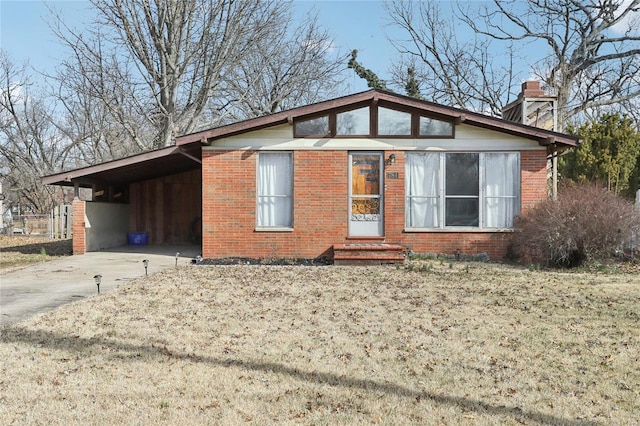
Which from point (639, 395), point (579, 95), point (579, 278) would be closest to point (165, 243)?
point (579, 278)

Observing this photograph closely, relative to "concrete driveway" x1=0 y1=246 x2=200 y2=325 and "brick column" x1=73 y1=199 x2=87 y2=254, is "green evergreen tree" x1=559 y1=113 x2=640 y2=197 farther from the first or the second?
"brick column" x1=73 y1=199 x2=87 y2=254

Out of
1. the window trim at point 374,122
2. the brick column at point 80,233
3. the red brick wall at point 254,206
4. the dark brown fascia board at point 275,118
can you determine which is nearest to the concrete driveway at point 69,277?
the brick column at point 80,233

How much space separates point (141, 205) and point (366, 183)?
385 inches

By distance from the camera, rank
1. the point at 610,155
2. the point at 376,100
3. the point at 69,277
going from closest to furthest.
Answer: the point at 69,277
the point at 376,100
the point at 610,155

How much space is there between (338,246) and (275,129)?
330cm

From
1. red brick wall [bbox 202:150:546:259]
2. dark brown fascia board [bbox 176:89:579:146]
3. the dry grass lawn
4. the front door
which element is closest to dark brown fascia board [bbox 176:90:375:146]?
dark brown fascia board [bbox 176:89:579:146]

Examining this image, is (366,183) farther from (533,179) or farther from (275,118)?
(533,179)

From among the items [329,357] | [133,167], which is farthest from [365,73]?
[329,357]

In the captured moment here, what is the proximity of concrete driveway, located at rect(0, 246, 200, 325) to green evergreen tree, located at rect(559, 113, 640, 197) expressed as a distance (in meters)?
12.7

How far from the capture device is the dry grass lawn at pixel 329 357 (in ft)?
13.7

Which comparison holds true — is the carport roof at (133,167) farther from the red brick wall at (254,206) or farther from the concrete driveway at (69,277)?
the concrete driveway at (69,277)

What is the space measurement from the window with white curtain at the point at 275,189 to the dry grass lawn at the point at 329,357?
171 inches

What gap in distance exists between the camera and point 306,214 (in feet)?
44.3

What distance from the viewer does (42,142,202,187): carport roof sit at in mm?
14047
